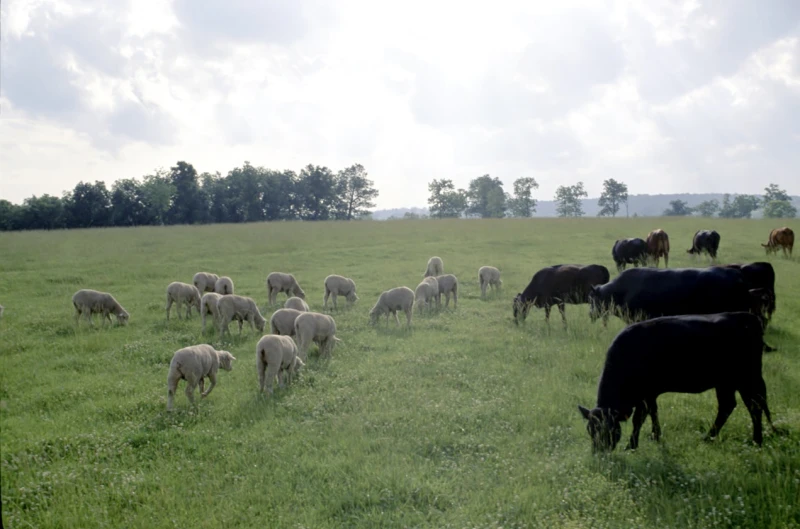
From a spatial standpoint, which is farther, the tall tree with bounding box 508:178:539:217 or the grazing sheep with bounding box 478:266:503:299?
the tall tree with bounding box 508:178:539:217

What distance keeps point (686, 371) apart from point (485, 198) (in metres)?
101

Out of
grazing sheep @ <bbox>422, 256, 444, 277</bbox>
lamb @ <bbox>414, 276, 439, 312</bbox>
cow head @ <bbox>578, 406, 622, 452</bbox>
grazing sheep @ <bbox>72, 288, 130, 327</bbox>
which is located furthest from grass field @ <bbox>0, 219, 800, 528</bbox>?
grazing sheep @ <bbox>422, 256, 444, 277</bbox>

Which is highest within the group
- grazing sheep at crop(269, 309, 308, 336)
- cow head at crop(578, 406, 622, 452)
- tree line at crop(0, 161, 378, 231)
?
tree line at crop(0, 161, 378, 231)

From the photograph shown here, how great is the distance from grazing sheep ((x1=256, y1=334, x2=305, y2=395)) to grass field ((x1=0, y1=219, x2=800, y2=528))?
38 centimetres

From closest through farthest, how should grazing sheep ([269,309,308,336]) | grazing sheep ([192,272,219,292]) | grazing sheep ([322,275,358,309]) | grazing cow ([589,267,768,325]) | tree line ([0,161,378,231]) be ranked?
grazing cow ([589,267,768,325]) < grazing sheep ([269,309,308,336]) < grazing sheep ([322,275,358,309]) < grazing sheep ([192,272,219,292]) < tree line ([0,161,378,231])

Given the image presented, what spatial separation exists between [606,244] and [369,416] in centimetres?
3150

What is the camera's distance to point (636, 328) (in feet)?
21.9

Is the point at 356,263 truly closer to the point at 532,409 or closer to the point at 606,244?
the point at 606,244

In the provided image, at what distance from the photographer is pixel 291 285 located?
58.4 ft

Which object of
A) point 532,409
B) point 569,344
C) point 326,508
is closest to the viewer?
point 326,508

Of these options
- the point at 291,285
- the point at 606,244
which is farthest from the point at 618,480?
the point at 606,244

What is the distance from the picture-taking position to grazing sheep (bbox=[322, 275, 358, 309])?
54.9ft

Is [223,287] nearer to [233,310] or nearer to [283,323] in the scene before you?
[233,310]

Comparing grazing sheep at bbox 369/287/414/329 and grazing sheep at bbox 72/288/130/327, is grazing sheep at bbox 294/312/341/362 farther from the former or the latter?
grazing sheep at bbox 72/288/130/327
